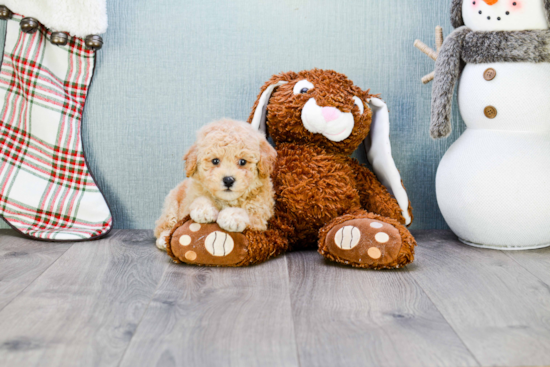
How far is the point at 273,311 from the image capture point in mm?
815

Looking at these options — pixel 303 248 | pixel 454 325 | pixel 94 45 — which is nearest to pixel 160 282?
pixel 303 248

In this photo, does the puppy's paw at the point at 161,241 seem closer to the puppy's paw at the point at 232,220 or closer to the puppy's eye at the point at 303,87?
the puppy's paw at the point at 232,220

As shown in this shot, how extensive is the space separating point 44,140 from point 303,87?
710 mm

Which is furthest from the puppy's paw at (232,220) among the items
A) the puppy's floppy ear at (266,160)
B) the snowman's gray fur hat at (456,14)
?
the snowman's gray fur hat at (456,14)

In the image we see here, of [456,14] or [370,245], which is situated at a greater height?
[456,14]

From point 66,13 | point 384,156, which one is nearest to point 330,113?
point 384,156

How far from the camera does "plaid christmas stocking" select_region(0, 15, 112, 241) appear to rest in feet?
4.30

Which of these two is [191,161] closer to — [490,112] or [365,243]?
[365,243]

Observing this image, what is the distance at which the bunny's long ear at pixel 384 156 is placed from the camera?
1255 millimetres

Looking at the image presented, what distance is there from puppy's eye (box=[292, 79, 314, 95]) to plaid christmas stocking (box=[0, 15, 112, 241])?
57cm

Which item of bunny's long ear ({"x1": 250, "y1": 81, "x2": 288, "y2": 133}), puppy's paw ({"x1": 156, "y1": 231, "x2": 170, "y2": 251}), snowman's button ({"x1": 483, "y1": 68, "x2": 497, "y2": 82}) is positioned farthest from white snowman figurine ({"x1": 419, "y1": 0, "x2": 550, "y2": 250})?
puppy's paw ({"x1": 156, "y1": 231, "x2": 170, "y2": 251})

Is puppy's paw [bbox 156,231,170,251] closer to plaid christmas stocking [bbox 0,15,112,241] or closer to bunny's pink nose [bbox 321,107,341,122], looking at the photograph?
plaid christmas stocking [bbox 0,15,112,241]

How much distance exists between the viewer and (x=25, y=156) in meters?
1.32

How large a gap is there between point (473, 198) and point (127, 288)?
31.5 inches
